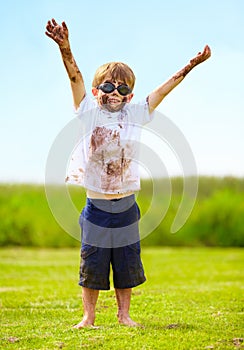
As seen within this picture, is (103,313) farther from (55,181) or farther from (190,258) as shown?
(190,258)

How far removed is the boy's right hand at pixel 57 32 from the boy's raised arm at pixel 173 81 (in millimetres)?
857

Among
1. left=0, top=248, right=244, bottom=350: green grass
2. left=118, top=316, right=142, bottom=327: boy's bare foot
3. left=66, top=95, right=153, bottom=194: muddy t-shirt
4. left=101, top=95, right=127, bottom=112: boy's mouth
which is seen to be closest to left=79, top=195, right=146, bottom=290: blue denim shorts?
left=66, top=95, right=153, bottom=194: muddy t-shirt

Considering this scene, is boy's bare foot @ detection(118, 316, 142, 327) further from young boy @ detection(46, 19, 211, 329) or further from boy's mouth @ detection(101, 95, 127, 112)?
boy's mouth @ detection(101, 95, 127, 112)

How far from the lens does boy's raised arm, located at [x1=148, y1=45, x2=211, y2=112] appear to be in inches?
185

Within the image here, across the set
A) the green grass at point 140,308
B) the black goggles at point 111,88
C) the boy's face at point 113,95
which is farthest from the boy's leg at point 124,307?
Answer: the black goggles at point 111,88

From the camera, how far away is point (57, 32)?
4613 mm

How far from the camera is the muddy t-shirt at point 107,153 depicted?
15.6 feet

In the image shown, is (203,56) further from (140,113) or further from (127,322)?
(127,322)

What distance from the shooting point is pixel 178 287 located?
7.98 m

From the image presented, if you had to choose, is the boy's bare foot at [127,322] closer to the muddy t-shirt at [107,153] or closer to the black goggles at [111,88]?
the muddy t-shirt at [107,153]

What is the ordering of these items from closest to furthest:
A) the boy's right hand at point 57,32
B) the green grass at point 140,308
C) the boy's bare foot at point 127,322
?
the green grass at point 140,308 < the boy's right hand at point 57,32 < the boy's bare foot at point 127,322

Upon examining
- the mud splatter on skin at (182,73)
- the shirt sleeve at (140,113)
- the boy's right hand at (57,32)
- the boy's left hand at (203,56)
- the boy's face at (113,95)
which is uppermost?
the boy's right hand at (57,32)

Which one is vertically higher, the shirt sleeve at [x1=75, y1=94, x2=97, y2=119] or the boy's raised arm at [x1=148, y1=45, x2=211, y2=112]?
the boy's raised arm at [x1=148, y1=45, x2=211, y2=112]

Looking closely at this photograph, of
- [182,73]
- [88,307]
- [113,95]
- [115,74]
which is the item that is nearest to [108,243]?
[88,307]
